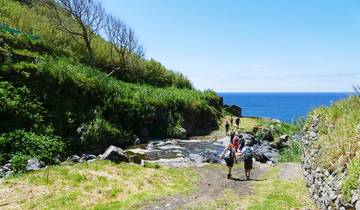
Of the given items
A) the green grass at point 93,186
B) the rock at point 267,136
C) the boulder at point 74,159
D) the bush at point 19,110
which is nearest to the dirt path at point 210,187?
the green grass at point 93,186

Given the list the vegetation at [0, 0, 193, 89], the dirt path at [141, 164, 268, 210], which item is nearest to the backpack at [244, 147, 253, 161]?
the dirt path at [141, 164, 268, 210]

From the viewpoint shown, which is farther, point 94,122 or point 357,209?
point 94,122

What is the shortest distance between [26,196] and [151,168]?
9.22 m

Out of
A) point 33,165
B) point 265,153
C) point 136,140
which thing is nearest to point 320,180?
point 33,165

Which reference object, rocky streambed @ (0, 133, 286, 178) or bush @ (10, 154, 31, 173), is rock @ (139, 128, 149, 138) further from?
bush @ (10, 154, 31, 173)

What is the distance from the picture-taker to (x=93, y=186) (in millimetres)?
19781

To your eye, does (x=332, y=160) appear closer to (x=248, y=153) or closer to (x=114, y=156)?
(x=248, y=153)

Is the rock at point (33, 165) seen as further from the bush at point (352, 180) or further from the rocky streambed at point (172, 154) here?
the bush at point (352, 180)

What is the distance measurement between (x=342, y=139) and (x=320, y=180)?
251 cm

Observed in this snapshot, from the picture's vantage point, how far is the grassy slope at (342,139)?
464 inches

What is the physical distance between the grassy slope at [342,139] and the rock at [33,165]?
50.3ft

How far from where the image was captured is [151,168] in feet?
84.1

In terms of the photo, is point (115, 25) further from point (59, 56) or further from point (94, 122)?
point (94, 122)

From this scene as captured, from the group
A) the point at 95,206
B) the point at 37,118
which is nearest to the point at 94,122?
the point at 37,118
